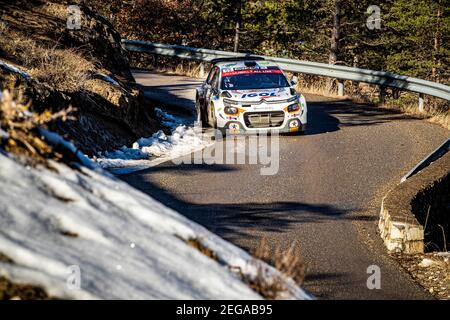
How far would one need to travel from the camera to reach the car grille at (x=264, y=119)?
54.5ft

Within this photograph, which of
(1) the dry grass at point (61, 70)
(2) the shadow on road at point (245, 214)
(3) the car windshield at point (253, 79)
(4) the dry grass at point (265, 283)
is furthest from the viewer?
(3) the car windshield at point (253, 79)

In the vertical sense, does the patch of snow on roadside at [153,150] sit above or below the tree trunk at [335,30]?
below

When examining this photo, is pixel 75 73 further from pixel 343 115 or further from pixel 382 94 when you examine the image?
pixel 382 94

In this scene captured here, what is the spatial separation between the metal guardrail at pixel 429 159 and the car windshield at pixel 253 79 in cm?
425

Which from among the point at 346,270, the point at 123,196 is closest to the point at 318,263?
the point at 346,270

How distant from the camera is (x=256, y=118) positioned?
16656mm

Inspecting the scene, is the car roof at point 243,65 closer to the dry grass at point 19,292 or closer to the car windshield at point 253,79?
the car windshield at point 253,79

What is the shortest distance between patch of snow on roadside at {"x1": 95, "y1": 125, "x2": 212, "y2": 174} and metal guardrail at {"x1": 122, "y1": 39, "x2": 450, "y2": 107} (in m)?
6.94

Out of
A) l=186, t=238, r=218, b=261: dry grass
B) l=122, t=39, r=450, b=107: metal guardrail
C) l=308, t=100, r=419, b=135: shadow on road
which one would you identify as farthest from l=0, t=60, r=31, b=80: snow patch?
l=122, t=39, r=450, b=107: metal guardrail

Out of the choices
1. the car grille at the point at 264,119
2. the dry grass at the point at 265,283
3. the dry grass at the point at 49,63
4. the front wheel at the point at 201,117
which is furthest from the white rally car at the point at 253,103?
the dry grass at the point at 265,283

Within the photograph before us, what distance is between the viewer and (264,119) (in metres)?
16.7

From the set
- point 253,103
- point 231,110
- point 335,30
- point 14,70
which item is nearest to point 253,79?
point 253,103
